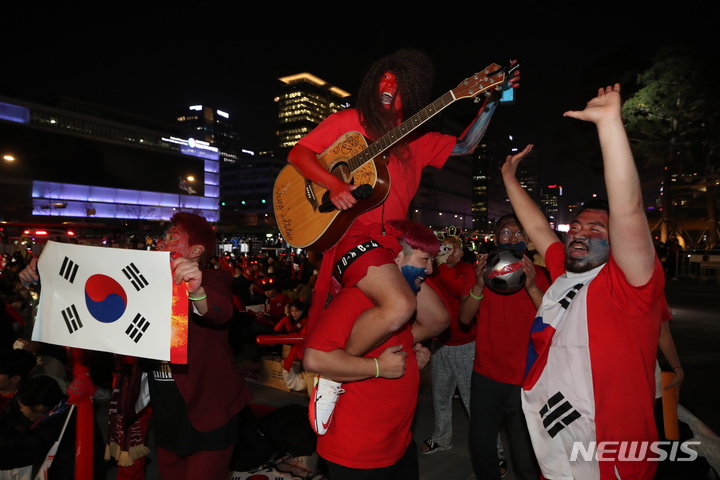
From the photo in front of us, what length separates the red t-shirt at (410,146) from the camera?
270cm

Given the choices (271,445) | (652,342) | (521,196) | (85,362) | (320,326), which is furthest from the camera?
(271,445)

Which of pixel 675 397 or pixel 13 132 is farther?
pixel 13 132

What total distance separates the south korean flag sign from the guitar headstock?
1914mm

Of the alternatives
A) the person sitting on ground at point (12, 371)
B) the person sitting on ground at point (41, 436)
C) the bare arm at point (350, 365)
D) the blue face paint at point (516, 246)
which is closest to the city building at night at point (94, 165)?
the person sitting on ground at point (12, 371)

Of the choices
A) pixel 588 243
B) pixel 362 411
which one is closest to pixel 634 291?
pixel 588 243

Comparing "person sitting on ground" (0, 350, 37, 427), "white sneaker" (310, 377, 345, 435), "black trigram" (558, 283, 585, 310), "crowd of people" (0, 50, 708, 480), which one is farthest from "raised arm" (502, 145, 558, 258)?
"person sitting on ground" (0, 350, 37, 427)

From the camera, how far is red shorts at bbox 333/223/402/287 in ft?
6.99

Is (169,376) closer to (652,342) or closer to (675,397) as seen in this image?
(652,342)

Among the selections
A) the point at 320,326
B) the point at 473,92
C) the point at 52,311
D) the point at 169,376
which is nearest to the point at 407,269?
the point at 320,326

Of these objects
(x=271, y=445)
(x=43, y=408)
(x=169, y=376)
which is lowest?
(x=271, y=445)

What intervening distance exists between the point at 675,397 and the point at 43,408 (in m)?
4.73

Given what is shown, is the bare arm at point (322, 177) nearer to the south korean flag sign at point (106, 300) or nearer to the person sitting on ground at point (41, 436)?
the south korean flag sign at point (106, 300)

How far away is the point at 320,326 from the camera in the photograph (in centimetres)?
213

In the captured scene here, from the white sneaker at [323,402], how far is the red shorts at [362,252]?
0.50 metres
